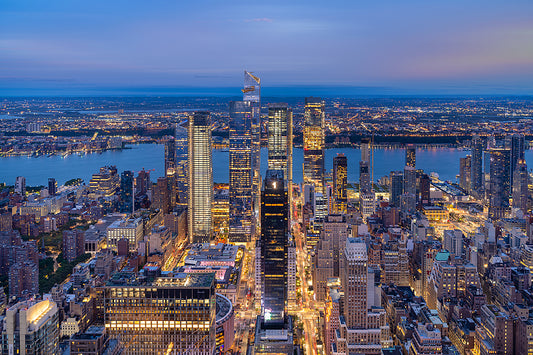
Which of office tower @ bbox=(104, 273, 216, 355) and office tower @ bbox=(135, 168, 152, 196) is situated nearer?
office tower @ bbox=(104, 273, 216, 355)

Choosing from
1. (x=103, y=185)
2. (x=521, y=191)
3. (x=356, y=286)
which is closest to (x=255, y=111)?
(x=103, y=185)

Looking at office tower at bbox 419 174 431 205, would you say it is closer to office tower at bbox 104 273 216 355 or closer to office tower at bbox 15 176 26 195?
office tower at bbox 104 273 216 355

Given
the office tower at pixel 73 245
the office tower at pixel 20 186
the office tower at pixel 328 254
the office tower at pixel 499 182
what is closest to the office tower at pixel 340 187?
the office tower at pixel 499 182

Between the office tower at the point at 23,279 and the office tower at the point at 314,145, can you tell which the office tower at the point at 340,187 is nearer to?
the office tower at the point at 314,145

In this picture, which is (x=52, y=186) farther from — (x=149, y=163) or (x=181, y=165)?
(x=149, y=163)

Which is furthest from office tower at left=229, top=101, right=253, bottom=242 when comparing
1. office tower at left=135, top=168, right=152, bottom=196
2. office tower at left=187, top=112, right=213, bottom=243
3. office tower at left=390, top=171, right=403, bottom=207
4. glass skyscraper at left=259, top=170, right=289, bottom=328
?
office tower at left=390, top=171, right=403, bottom=207

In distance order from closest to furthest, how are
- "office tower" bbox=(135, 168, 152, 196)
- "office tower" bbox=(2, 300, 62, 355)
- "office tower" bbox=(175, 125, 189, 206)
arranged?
1. "office tower" bbox=(2, 300, 62, 355)
2. "office tower" bbox=(175, 125, 189, 206)
3. "office tower" bbox=(135, 168, 152, 196)

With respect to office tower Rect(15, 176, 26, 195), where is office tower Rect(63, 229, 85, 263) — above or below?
below
